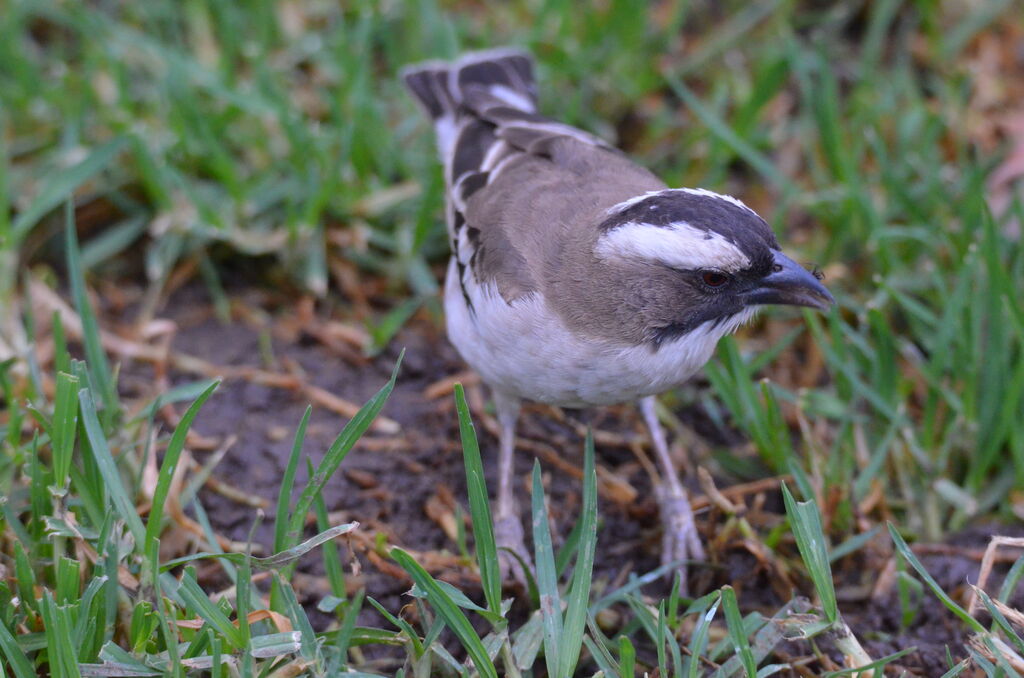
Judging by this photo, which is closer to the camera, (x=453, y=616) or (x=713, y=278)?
(x=453, y=616)

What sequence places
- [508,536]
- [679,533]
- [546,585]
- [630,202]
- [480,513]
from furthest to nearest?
[508,536], [679,533], [630,202], [546,585], [480,513]

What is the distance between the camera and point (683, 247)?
3625 millimetres

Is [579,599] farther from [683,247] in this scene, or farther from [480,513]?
[683,247]

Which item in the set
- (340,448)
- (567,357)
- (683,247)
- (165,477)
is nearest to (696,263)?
(683,247)

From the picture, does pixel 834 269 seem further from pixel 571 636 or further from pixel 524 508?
pixel 571 636

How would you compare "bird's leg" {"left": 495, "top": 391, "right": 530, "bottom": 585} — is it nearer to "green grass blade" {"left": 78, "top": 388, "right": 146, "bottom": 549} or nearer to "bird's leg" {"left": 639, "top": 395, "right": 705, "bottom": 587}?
"bird's leg" {"left": 639, "top": 395, "right": 705, "bottom": 587}

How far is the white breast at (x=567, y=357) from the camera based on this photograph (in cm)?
373

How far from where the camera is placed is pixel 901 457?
14.6 ft

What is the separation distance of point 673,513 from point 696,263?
1.09 meters

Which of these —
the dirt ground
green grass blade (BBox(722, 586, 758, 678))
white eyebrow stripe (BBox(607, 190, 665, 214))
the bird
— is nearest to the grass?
green grass blade (BBox(722, 586, 758, 678))

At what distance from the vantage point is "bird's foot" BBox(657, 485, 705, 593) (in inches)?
163

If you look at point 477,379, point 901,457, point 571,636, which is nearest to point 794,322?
point 901,457

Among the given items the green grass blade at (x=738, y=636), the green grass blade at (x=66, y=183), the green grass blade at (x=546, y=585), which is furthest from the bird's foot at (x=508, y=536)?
the green grass blade at (x=66, y=183)

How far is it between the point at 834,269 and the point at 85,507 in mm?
3451
